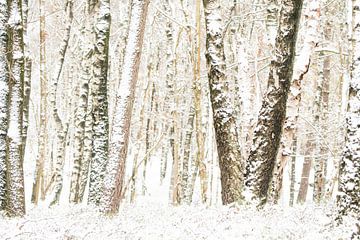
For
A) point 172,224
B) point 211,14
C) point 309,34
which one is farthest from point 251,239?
point 309,34

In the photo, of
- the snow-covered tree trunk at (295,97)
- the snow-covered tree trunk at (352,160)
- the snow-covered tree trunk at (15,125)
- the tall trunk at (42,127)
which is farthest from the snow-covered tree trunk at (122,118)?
the tall trunk at (42,127)

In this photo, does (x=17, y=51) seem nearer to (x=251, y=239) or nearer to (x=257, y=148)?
(x=257, y=148)

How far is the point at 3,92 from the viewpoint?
33.6ft

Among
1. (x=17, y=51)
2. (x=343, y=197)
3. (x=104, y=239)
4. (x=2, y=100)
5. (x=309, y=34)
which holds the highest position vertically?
(x=309, y=34)

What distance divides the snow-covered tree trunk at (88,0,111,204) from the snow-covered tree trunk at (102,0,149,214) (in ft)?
2.46

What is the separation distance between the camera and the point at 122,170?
9656mm

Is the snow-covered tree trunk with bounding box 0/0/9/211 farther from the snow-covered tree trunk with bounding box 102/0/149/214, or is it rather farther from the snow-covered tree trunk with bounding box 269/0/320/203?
the snow-covered tree trunk with bounding box 269/0/320/203

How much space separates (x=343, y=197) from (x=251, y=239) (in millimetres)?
1221

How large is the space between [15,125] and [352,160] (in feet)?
23.4

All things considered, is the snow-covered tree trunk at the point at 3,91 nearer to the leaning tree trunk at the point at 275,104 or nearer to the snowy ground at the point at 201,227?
the snowy ground at the point at 201,227

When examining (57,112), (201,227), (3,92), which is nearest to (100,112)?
(3,92)

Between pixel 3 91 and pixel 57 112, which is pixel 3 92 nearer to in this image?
pixel 3 91

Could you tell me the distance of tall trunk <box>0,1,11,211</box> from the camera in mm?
10234

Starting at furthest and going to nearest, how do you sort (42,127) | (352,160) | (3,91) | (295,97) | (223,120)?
(42,127) < (295,97) < (3,91) < (223,120) < (352,160)
